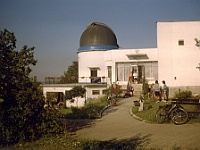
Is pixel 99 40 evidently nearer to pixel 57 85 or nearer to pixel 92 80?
pixel 92 80

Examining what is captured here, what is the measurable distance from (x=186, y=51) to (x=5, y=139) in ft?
53.3

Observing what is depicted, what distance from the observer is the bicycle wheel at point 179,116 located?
1073cm

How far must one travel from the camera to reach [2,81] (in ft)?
27.2

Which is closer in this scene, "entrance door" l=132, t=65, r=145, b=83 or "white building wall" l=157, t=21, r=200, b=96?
"white building wall" l=157, t=21, r=200, b=96

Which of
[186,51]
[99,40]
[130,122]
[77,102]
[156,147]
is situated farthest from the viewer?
[99,40]

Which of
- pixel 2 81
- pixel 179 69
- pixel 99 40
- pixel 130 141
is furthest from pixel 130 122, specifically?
pixel 99 40

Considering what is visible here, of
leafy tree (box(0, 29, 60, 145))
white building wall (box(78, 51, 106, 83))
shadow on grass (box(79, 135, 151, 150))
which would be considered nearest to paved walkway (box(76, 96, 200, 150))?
shadow on grass (box(79, 135, 151, 150))

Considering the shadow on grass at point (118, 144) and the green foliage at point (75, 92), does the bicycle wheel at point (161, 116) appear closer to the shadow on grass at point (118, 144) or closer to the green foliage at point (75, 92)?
the shadow on grass at point (118, 144)

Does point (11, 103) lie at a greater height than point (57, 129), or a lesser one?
greater

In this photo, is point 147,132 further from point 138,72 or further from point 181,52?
point 138,72

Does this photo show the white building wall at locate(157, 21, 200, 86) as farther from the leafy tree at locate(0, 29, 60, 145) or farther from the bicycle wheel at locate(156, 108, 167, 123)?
the leafy tree at locate(0, 29, 60, 145)

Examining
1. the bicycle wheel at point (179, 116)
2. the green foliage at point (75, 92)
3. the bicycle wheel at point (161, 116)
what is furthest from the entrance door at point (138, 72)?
the bicycle wheel at point (179, 116)

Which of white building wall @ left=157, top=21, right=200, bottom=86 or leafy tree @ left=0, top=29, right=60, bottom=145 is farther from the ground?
white building wall @ left=157, top=21, right=200, bottom=86

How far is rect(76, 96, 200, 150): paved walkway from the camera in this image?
790 centimetres
